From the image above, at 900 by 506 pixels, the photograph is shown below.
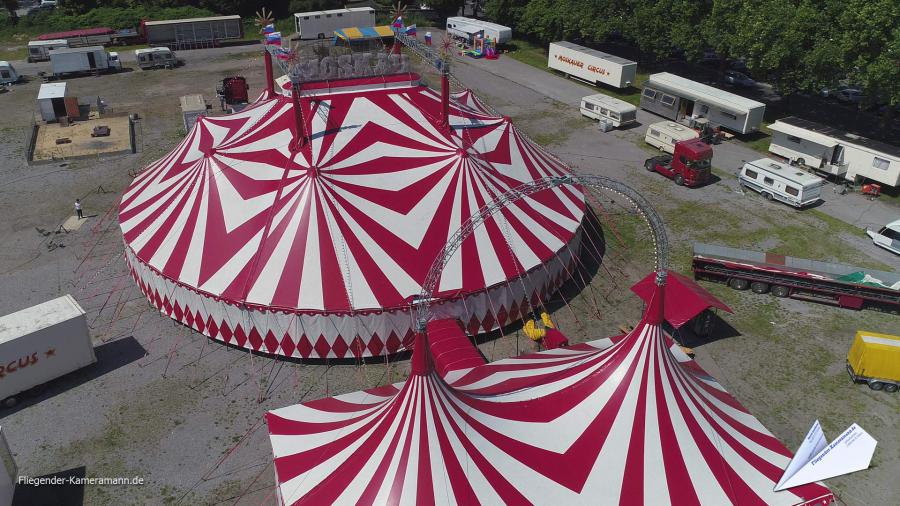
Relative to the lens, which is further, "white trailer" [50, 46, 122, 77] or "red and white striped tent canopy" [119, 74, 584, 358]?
"white trailer" [50, 46, 122, 77]

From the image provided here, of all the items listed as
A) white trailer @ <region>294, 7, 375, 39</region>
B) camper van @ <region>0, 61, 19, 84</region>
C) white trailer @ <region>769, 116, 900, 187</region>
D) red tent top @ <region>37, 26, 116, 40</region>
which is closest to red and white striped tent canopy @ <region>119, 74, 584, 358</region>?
white trailer @ <region>769, 116, 900, 187</region>

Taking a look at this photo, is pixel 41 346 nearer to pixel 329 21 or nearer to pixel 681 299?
pixel 681 299

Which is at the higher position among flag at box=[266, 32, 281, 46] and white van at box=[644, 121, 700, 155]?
flag at box=[266, 32, 281, 46]

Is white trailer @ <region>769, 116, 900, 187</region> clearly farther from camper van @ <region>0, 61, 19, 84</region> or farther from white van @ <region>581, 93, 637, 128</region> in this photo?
camper van @ <region>0, 61, 19, 84</region>

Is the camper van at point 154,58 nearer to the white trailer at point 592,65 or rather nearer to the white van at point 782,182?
the white trailer at point 592,65

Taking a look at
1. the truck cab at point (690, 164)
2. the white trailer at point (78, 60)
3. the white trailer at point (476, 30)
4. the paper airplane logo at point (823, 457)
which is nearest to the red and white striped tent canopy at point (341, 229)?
the paper airplane logo at point (823, 457)

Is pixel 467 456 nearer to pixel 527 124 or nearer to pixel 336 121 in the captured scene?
pixel 336 121

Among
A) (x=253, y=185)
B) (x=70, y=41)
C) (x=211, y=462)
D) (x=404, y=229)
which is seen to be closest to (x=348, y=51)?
(x=253, y=185)
